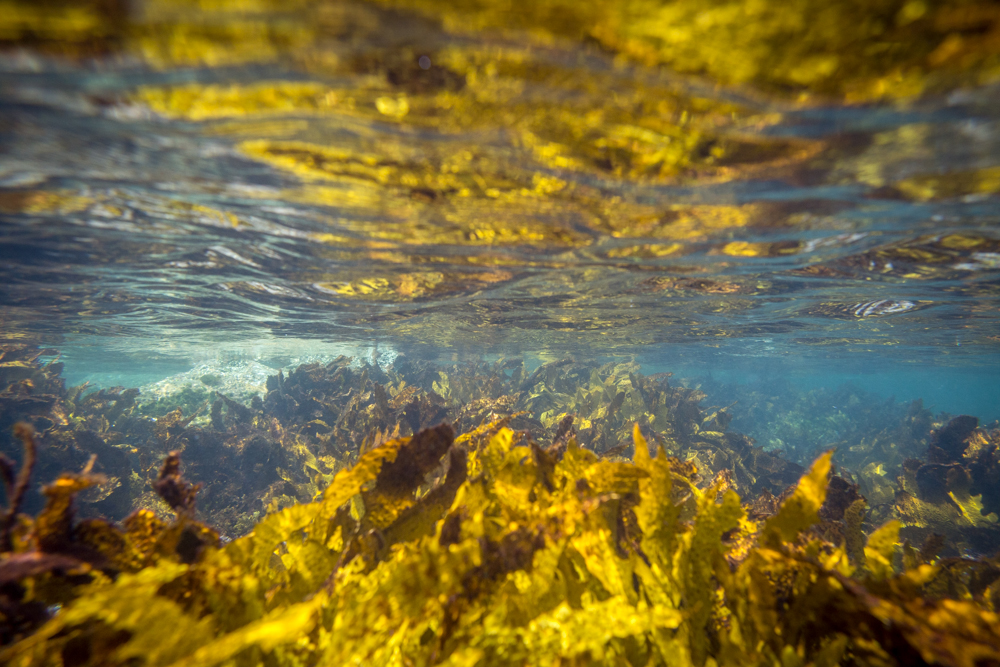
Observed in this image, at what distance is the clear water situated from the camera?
11.3 feet

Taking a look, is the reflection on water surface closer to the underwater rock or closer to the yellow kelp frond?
the yellow kelp frond

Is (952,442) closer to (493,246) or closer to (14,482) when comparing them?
(493,246)

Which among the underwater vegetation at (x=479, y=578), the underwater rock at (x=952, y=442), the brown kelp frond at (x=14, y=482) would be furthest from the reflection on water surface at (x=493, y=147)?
the underwater rock at (x=952, y=442)

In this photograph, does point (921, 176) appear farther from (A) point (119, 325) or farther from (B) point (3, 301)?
(A) point (119, 325)

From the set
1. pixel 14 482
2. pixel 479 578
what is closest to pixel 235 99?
pixel 14 482

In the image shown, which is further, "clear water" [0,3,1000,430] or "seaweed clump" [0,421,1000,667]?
"clear water" [0,3,1000,430]

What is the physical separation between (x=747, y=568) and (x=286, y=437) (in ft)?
43.5

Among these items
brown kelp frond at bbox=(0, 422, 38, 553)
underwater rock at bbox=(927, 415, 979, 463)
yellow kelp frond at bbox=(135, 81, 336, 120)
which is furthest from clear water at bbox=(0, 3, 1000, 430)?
underwater rock at bbox=(927, 415, 979, 463)

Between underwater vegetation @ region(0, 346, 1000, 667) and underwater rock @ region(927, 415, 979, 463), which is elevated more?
underwater vegetation @ region(0, 346, 1000, 667)

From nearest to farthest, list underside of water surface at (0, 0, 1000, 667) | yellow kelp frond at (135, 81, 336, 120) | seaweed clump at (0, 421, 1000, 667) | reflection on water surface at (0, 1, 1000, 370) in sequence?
seaweed clump at (0, 421, 1000, 667), underside of water surface at (0, 0, 1000, 667), reflection on water surface at (0, 1, 1000, 370), yellow kelp frond at (135, 81, 336, 120)

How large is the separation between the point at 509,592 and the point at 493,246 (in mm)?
6632

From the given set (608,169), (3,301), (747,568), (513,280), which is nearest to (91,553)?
(747,568)

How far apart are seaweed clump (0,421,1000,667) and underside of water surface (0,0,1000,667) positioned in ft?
0.05

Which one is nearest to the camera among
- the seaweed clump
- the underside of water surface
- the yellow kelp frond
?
the seaweed clump
